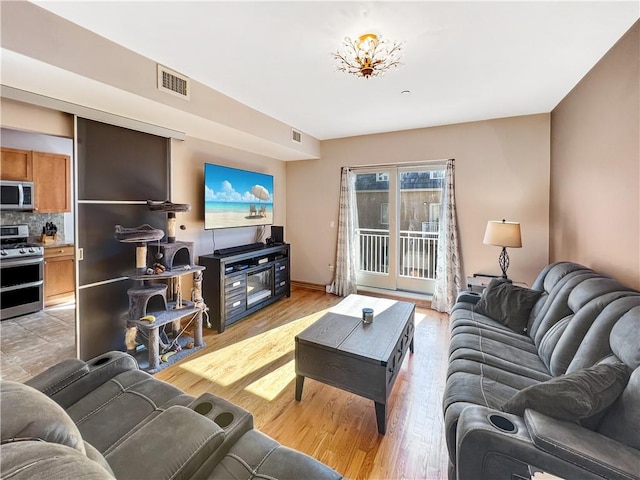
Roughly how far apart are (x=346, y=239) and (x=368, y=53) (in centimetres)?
302

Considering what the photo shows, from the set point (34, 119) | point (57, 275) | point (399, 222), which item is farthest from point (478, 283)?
point (57, 275)

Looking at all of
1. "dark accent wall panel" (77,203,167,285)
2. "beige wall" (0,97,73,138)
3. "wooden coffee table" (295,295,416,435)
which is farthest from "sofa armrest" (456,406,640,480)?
"beige wall" (0,97,73,138)

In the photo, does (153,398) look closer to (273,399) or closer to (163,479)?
(163,479)

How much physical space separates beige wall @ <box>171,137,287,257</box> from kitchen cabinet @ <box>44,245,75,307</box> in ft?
7.00

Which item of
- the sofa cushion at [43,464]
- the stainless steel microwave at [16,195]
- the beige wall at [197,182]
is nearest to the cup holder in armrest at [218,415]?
the sofa cushion at [43,464]

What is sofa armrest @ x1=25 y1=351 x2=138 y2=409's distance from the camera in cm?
133

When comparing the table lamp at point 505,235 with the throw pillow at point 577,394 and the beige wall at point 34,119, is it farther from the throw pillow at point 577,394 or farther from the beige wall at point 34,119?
the beige wall at point 34,119

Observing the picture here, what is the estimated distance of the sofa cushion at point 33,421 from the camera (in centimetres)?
70

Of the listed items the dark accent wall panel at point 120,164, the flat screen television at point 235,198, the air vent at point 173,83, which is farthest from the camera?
the flat screen television at point 235,198

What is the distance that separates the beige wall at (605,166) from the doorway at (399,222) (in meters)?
1.58

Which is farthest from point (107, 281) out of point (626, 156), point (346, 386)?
point (626, 156)

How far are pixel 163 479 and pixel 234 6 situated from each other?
88.7 inches

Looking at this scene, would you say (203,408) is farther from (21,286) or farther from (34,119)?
(21,286)

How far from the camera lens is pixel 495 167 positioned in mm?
3797
